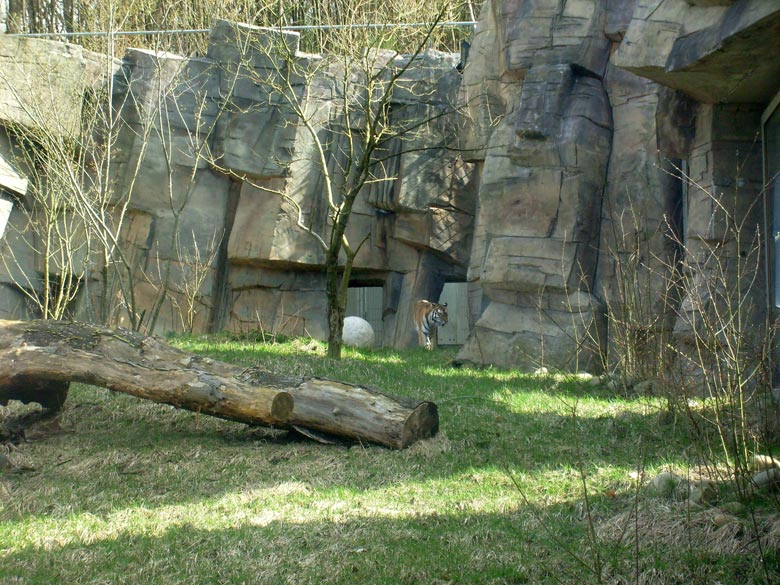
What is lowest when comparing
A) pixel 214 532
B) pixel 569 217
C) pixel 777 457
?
pixel 214 532

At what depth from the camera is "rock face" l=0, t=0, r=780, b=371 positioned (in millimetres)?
7953

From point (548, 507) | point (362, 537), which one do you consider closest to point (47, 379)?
point (362, 537)

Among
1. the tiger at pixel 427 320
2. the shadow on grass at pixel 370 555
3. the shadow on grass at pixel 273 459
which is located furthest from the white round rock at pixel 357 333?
the shadow on grass at pixel 370 555

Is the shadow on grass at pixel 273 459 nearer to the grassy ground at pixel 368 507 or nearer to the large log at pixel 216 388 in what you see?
the grassy ground at pixel 368 507

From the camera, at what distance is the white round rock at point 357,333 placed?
595 inches

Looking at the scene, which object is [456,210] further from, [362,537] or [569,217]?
[362,537]

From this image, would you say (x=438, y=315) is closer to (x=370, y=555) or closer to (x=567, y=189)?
(x=567, y=189)

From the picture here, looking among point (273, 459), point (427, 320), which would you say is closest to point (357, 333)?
point (427, 320)

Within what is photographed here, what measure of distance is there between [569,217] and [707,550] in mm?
8109

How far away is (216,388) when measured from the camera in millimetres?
6062

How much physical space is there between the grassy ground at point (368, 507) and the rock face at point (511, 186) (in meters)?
1.01

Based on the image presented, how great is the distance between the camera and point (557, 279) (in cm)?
1130

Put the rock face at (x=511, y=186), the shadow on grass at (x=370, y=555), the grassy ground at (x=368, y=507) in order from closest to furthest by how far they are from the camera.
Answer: the shadow on grass at (x=370, y=555) < the grassy ground at (x=368, y=507) < the rock face at (x=511, y=186)

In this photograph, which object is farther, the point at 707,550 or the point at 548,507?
the point at 548,507
